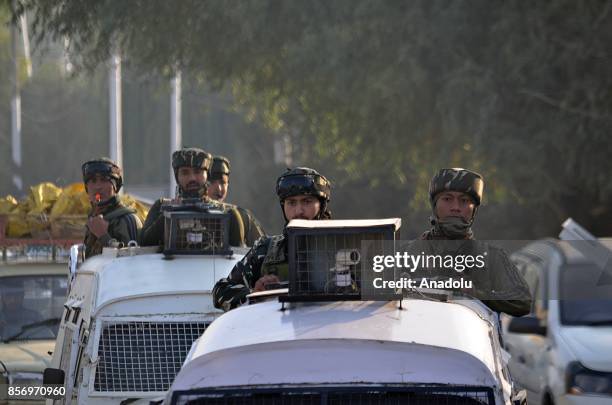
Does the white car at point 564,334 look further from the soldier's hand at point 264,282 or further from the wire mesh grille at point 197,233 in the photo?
the soldier's hand at point 264,282

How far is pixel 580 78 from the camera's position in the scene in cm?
2659

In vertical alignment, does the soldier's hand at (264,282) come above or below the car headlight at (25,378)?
above

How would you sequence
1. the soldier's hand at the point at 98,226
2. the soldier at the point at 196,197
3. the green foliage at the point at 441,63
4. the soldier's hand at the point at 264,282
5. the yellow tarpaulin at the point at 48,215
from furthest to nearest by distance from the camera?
the green foliage at the point at 441,63 → the yellow tarpaulin at the point at 48,215 → the soldier's hand at the point at 98,226 → the soldier at the point at 196,197 → the soldier's hand at the point at 264,282

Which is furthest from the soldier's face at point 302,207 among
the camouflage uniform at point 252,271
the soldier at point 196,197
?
the soldier at point 196,197

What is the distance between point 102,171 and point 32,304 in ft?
6.97

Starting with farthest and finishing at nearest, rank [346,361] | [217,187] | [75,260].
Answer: [217,187] → [75,260] → [346,361]

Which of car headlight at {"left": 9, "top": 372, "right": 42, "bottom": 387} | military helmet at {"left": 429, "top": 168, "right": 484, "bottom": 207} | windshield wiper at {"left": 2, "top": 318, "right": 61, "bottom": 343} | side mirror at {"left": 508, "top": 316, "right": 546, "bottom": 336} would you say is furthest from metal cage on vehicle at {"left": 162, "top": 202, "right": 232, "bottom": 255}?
windshield wiper at {"left": 2, "top": 318, "right": 61, "bottom": 343}

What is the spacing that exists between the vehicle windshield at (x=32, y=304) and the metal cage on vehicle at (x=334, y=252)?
6.91 meters

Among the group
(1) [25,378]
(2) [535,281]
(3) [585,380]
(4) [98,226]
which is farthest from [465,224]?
(2) [535,281]

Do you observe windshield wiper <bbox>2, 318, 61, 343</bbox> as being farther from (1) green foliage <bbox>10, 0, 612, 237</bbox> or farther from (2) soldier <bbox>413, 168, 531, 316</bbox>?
(1) green foliage <bbox>10, 0, 612, 237</bbox>

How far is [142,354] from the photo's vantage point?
8477 millimetres

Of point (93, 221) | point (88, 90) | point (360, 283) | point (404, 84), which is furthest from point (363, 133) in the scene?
point (88, 90)

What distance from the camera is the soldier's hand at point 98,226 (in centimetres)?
1055

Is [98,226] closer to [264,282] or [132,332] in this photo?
[132,332]
